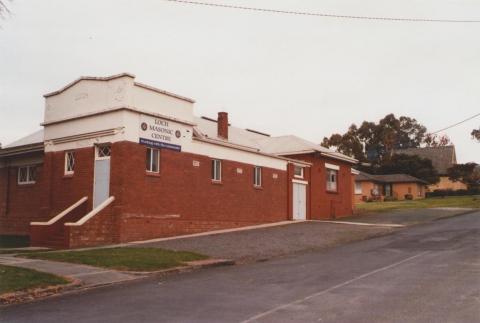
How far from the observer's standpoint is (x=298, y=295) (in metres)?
9.69

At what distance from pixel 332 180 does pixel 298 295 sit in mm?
27167

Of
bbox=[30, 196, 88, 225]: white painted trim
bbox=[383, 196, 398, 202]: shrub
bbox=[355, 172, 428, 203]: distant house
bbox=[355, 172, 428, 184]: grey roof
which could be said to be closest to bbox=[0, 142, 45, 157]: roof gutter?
→ bbox=[30, 196, 88, 225]: white painted trim

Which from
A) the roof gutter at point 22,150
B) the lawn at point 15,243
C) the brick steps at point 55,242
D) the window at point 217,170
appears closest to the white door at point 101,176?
the brick steps at point 55,242

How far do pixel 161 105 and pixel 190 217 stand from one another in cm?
537

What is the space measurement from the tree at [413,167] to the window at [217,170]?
50881 millimetres

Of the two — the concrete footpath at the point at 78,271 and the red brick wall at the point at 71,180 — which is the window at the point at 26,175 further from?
the concrete footpath at the point at 78,271

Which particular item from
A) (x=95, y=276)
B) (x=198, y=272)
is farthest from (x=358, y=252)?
(x=95, y=276)

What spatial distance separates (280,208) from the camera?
31.1 metres

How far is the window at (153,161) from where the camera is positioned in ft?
Answer: 72.7

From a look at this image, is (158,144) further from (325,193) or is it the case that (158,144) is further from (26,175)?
(325,193)

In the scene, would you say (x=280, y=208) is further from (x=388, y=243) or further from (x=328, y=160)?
(x=388, y=243)

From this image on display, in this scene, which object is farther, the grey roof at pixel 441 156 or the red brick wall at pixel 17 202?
the grey roof at pixel 441 156

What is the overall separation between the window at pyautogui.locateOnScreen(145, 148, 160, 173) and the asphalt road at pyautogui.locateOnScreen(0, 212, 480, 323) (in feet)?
28.8

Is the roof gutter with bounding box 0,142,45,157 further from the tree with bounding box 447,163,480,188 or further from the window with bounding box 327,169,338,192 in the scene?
the tree with bounding box 447,163,480,188
